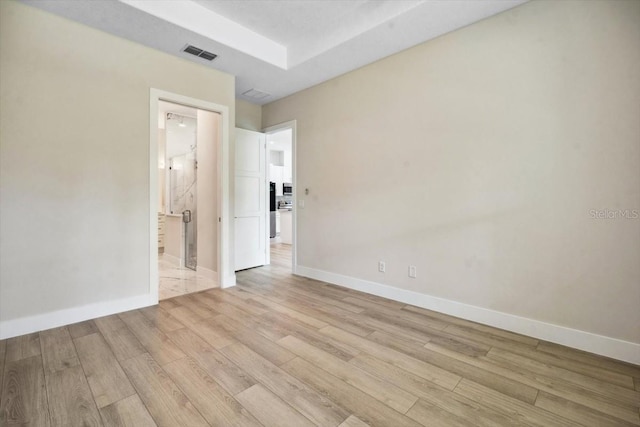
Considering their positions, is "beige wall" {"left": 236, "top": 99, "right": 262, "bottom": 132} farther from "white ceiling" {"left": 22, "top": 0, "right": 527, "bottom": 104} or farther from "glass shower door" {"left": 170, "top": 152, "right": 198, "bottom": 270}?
"white ceiling" {"left": 22, "top": 0, "right": 527, "bottom": 104}

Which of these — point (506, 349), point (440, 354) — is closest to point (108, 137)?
point (440, 354)

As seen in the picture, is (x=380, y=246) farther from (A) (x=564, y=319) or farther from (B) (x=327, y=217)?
(A) (x=564, y=319)

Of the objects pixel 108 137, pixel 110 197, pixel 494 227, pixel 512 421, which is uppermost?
pixel 108 137

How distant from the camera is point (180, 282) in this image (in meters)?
4.08

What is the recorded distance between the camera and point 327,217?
4160 millimetres

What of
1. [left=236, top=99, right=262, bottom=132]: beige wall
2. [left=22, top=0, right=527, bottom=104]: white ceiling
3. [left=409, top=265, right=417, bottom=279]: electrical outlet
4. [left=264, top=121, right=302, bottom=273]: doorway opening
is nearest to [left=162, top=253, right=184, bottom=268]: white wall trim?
[left=264, top=121, right=302, bottom=273]: doorway opening

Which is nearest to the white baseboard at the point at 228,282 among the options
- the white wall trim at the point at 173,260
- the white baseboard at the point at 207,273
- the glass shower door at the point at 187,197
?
the white baseboard at the point at 207,273

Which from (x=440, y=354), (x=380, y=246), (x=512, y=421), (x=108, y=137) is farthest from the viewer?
(x=380, y=246)

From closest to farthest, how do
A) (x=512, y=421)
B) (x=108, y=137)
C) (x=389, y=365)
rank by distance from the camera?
(x=512, y=421), (x=389, y=365), (x=108, y=137)

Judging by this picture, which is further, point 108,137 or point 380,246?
point 380,246

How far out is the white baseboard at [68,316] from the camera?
7.97ft

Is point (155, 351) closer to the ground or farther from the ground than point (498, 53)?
closer to the ground

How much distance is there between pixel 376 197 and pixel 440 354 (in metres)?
1.90

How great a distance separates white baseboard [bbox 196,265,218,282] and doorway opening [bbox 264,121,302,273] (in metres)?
1.14
